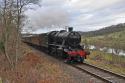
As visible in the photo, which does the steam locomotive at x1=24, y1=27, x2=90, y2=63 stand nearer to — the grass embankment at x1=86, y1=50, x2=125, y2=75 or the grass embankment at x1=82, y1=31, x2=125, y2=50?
the grass embankment at x1=86, y1=50, x2=125, y2=75

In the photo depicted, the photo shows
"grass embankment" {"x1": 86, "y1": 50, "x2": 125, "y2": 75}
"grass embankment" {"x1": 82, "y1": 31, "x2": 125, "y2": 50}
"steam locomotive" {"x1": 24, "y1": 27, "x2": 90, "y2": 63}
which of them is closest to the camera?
"grass embankment" {"x1": 86, "y1": 50, "x2": 125, "y2": 75}

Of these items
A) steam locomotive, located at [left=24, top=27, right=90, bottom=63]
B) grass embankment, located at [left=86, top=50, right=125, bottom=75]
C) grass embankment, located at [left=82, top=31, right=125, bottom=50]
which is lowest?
grass embankment, located at [left=82, top=31, right=125, bottom=50]

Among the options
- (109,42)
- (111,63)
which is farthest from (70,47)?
(109,42)

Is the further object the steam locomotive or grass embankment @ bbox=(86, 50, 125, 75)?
the steam locomotive

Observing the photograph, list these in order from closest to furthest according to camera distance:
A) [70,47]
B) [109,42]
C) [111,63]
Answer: [70,47], [111,63], [109,42]

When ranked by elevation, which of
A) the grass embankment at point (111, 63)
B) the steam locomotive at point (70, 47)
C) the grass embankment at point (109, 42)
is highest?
the steam locomotive at point (70, 47)

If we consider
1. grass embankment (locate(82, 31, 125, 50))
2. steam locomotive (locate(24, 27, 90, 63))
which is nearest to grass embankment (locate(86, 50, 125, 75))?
steam locomotive (locate(24, 27, 90, 63))

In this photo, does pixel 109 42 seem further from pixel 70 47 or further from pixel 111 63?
pixel 70 47

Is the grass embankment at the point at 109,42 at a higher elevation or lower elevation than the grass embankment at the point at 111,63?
lower

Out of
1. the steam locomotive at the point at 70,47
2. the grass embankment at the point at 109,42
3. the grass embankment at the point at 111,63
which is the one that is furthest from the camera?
the grass embankment at the point at 109,42

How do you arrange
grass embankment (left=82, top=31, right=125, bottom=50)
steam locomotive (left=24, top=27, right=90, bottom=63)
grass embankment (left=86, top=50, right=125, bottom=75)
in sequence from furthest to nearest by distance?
grass embankment (left=82, top=31, right=125, bottom=50) → steam locomotive (left=24, top=27, right=90, bottom=63) → grass embankment (left=86, top=50, right=125, bottom=75)

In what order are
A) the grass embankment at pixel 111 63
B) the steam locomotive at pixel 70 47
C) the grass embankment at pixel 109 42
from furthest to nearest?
the grass embankment at pixel 109 42 → the steam locomotive at pixel 70 47 → the grass embankment at pixel 111 63

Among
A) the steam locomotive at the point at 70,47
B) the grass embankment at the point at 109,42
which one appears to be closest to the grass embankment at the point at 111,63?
the steam locomotive at the point at 70,47

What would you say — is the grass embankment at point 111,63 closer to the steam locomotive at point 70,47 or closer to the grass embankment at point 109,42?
the steam locomotive at point 70,47
